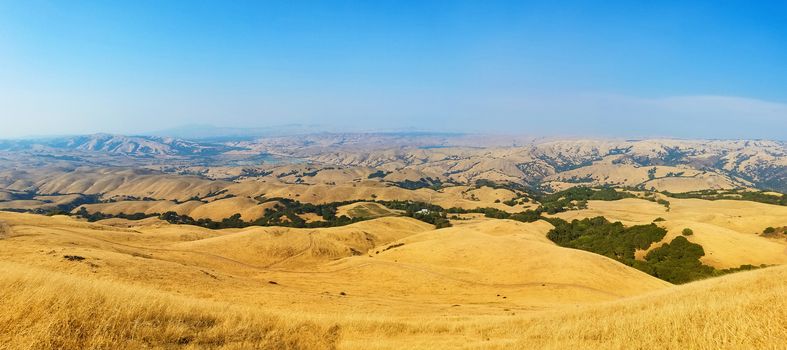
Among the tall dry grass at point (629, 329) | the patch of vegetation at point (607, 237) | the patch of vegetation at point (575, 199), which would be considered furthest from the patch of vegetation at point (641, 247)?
the patch of vegetation at point (575, 199)

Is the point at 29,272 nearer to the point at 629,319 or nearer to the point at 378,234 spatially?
the point at 629,319

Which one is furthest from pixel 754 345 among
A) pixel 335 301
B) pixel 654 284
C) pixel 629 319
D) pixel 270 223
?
pixel 270 223

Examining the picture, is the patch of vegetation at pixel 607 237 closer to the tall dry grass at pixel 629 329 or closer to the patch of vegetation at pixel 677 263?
the patch of vegetation at pixel 677 263

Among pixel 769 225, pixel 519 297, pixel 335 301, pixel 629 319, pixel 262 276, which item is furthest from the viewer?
pixel 769 225

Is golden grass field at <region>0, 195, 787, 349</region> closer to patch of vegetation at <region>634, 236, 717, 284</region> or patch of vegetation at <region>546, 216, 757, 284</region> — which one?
patch of vegetation at <region>634, 236, 717, 284</region>

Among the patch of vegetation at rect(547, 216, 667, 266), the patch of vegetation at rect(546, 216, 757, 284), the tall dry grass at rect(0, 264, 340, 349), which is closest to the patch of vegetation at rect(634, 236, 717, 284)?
the patch of vegetation at rect(546, 216, 757, 284)

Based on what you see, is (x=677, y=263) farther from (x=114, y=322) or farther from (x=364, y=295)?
(x=114, y=322)
